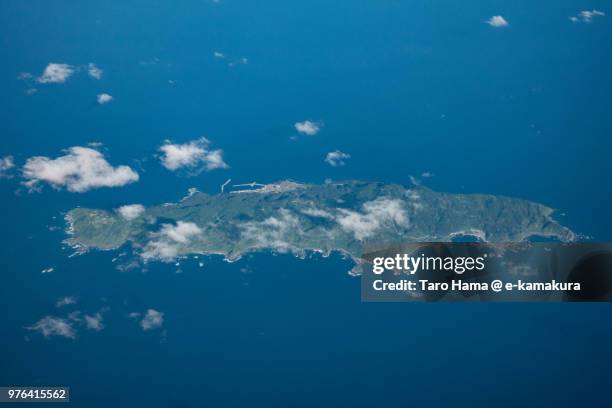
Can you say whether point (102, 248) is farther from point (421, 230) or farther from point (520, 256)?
point (520, 256)

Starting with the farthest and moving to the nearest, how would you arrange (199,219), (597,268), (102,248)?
1. (199,219)
2. (102,248)
3. (597,268)

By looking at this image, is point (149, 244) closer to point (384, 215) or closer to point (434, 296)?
point (384, 215)

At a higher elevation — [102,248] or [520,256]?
[102,248]

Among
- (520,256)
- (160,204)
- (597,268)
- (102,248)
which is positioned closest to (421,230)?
(520,256)

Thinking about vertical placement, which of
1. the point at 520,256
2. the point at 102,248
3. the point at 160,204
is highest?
the point at 160,204

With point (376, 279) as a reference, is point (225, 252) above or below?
above

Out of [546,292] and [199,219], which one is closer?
[546,292]

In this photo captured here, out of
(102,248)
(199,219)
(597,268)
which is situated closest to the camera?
(597,268)

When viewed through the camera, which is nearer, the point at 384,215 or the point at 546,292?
the point at 546,292

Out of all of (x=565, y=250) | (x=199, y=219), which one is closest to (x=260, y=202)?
(x=199, y=219)
